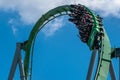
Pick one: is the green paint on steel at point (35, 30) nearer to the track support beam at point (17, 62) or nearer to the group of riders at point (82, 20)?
the track support beam at point (17, 62)

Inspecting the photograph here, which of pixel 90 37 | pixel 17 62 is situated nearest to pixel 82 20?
pixel 90 37

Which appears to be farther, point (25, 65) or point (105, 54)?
point (25, 65)

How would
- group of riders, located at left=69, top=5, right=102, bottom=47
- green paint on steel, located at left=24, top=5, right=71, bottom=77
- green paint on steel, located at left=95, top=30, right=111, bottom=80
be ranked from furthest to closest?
1. green paint on steel, located at left=24, top=5, right=71, bottom=77
2. group of riders, located at left=69, top=5, right=102, bottom=47
3. green paint on steel, located at left=95, top=30, right=111, bottom=80

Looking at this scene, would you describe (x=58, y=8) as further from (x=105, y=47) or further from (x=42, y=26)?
(x=105, y=47)

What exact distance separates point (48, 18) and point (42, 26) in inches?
25.9

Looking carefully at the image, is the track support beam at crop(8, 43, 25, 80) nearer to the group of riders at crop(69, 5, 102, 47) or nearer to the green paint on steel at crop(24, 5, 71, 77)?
the green paint on steel at crop(24, 5, 71, 77)

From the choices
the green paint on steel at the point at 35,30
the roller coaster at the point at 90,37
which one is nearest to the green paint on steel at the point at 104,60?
the roller coaster at the point at 90,37

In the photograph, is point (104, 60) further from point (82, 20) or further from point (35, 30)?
point (35, 30)

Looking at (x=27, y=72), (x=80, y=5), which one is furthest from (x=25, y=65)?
(x=80, y=5)

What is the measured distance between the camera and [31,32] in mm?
32531

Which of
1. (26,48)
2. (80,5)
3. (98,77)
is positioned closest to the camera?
(98,77)

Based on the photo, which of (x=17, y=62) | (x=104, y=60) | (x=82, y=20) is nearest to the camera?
(x=104, y=60)

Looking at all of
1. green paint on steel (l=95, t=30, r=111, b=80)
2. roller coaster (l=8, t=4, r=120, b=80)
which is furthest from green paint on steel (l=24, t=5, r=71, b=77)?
green paint on steel (l=95, t=30, r=111, b=80)

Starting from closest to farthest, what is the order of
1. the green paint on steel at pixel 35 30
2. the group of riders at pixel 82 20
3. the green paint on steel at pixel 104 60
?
the green paint on steel at pixel 104 60
the group of riders at pixel 82 20
the green paint on steel at pixel 35 30
